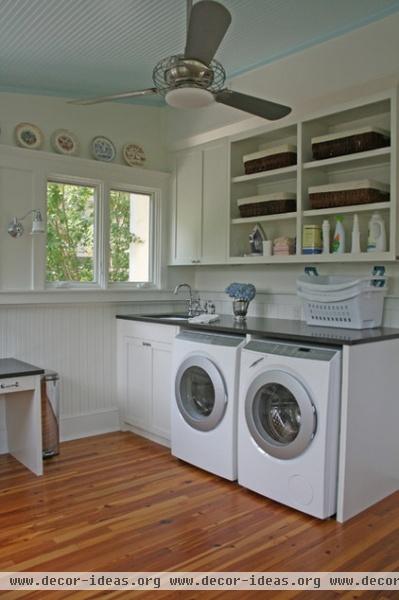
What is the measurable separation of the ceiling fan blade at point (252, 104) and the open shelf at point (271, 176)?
2.52 ft

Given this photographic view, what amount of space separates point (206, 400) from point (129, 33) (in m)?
2.23

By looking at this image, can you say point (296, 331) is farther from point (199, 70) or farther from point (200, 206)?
point (200, 206)

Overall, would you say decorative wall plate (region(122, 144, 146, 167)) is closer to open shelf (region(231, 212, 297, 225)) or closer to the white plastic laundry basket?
open shelf (region(231, 212, 297, 225))

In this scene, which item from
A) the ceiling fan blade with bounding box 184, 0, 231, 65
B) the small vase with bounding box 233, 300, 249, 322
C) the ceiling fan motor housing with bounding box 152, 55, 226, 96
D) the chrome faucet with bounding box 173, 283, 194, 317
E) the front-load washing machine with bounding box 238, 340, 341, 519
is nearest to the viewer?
the ceiling fan blade with bounding box 184, 0, 231, 65

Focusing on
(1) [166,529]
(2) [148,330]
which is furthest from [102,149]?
(1) [166,529]

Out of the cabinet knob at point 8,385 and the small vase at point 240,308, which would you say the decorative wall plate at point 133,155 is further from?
the cabinet knob at point 8,385

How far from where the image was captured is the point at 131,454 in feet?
11.7

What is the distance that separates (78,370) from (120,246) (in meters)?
1.06

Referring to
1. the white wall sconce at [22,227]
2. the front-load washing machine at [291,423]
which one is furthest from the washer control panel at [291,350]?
the white wall sconce at [22,227]

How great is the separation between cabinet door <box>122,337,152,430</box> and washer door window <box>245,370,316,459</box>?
111 centimetres

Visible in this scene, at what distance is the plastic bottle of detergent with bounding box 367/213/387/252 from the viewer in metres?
2.98

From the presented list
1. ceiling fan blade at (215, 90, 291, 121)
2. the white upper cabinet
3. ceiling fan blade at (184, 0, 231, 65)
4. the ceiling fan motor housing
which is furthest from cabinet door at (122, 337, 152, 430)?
ceiling fan blade at (184, 0, 231, 65)

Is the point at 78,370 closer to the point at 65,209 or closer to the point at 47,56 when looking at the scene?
the point at 65,209

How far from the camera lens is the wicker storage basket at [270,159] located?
3.43 metres
